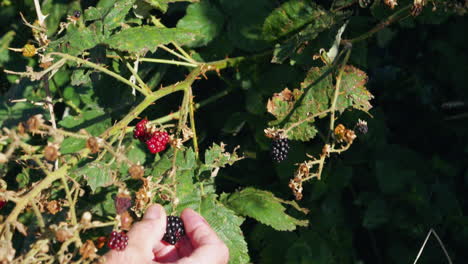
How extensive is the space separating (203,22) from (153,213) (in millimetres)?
1040

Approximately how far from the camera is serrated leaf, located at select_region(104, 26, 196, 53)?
1928 mm

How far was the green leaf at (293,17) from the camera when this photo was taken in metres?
2.11

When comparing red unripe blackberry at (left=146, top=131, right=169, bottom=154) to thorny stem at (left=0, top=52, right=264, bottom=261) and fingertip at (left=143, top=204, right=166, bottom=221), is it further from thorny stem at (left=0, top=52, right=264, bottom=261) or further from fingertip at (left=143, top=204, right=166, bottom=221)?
fingertip at (left=143, top=204, right=166, bottom=221)

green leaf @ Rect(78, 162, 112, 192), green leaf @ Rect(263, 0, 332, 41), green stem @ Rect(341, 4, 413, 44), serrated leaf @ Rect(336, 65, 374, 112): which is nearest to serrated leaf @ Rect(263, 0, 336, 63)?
green leaf @ Rect(263, 0, 332, 41)

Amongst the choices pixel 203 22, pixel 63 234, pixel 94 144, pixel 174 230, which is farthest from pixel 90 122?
pixel 63 234

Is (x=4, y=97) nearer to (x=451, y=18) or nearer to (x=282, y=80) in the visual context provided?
(x=282, y=80)

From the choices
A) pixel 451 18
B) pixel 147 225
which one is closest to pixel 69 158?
pixel 147 225

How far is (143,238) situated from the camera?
1.67 metres

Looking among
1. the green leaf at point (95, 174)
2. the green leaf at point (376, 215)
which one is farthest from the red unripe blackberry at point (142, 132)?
the green leaf at point (376, 215)

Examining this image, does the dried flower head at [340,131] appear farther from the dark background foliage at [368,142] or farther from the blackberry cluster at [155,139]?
the blackberry cluster at [155,139]

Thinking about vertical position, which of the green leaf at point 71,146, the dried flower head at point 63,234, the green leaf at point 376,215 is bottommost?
the green leaf at point 376,215

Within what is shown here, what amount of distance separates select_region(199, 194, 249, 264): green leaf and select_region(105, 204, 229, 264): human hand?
0.19 metres

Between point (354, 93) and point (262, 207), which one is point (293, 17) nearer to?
point (354, 93)

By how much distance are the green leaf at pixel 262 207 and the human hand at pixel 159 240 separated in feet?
1.05
